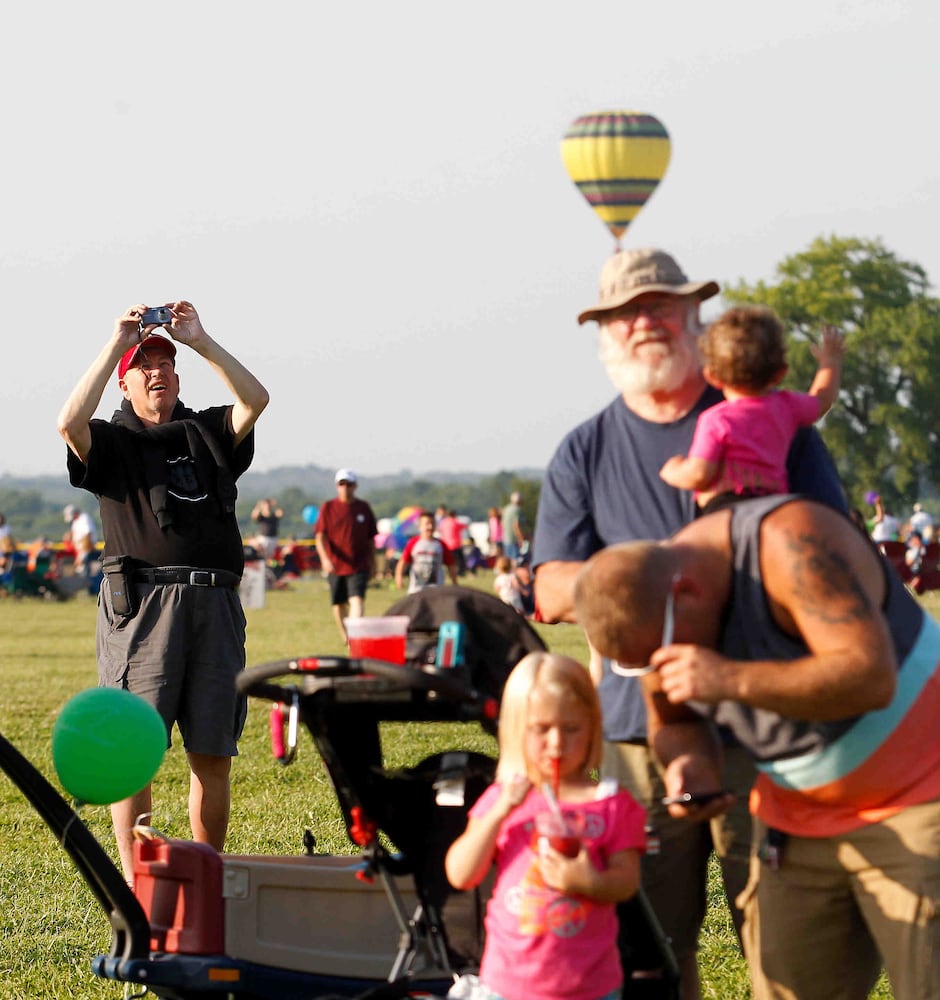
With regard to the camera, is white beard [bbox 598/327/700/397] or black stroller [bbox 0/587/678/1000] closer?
black stroller [bbox 0/587/678/1000]

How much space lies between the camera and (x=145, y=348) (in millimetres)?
5773

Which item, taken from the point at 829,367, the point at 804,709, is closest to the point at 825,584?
the point at 804,709

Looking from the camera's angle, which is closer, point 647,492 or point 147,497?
point 647,492

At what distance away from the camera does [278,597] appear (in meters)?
30.5

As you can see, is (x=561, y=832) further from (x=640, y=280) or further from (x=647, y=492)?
(x=640, y=280)

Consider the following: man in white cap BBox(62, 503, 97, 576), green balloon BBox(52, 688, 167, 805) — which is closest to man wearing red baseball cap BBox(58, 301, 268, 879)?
green balloon BBox(52, 688, 167, 805)

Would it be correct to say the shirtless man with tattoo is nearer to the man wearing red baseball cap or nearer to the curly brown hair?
the curly brown hair

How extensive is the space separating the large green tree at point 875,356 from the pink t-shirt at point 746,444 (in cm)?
6346

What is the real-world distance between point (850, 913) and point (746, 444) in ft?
3.12

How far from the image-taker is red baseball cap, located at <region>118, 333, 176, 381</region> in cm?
574

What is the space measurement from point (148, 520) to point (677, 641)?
9.96ft

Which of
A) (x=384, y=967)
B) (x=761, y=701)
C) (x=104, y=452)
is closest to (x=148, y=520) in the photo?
(x=104, y=452)

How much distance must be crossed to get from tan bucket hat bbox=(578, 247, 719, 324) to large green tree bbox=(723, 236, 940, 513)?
63.2 metres

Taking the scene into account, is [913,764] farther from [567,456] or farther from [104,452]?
[104,452]
